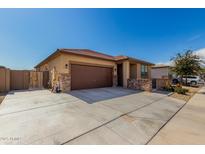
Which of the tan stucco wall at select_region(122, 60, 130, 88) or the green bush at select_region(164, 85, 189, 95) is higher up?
the tan stucco wall at select_region(122, 60, 130, 88)

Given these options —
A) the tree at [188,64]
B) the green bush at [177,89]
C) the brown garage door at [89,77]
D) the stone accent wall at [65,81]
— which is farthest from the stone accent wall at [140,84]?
the stone accent wall at [65,81]

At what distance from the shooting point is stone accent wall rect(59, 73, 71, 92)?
8.17m

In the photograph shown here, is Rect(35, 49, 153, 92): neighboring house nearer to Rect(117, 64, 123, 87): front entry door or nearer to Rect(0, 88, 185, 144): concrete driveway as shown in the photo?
Rect(117, 64, 123, 87): front entry door

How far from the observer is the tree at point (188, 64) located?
1209 cm

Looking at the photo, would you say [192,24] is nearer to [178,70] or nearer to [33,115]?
[178,70]

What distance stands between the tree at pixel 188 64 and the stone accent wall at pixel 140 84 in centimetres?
628

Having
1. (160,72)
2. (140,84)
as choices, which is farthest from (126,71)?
(160,72)

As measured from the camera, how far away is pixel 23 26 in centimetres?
719

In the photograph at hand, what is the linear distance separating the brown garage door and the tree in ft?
30.1

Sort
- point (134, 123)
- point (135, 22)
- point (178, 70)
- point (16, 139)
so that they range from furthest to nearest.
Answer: point (178, 70)
point (135, 22)
point (134, 123)
point (16, 139)

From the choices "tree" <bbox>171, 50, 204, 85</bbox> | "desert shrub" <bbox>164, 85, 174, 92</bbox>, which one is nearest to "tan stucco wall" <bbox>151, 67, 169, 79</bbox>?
"tree" <bbox>171, 50, 204, 85</bbox>

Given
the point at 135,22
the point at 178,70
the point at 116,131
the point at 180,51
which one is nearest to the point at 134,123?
the point at 116,131

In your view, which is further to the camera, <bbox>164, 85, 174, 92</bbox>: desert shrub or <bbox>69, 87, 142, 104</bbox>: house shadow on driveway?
<bbox>164, 85, 174, 92</bbox>: desert shrub
